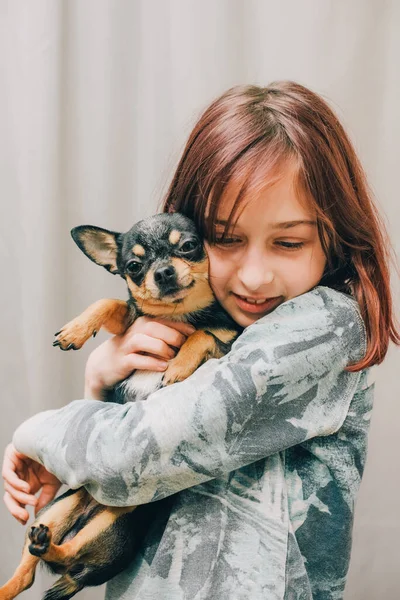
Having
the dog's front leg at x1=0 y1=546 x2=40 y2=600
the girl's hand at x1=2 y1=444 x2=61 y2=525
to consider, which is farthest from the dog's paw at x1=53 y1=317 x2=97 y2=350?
the dog's front leg at x1=0 y1=546 x2=40 y2=600

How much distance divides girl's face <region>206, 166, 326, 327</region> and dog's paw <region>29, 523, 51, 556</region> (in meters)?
0.47

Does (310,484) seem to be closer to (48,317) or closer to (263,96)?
(263,96)

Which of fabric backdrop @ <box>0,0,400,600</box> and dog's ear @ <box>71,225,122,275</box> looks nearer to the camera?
dog's ear @ <box>71,225,122,275</box>

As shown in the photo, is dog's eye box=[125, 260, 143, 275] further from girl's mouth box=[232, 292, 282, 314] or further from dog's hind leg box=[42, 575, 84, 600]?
dog's hind leg box=[42, 575, 84, 600]

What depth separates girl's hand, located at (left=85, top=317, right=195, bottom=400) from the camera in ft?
3.51

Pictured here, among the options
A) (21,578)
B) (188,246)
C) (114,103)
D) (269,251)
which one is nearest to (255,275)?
(269,251)

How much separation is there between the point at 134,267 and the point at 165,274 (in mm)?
77

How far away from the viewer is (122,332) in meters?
1.17

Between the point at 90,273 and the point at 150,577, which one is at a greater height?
the point at 90,273

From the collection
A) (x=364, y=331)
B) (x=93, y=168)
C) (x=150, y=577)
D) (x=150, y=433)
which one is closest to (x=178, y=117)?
(x=93, y=168)

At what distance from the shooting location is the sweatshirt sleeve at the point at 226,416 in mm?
842

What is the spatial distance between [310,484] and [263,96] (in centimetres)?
65

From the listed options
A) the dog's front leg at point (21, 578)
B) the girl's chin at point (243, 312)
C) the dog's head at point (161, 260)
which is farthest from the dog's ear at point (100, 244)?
the dog's front leg at point (21, 578)

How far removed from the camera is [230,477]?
0.92 meters
